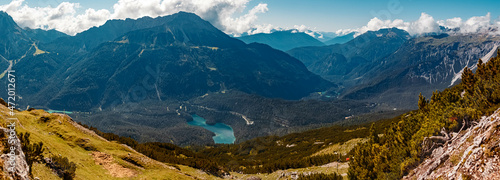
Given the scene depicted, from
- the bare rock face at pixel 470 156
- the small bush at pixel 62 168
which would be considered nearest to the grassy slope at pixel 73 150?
the small bush at pixel 62 168

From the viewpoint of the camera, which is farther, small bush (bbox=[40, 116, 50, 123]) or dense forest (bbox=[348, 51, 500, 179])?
small bush (bbox=[40, 116, 50, 123])

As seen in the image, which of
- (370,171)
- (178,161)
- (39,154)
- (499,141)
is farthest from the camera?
(178,161)

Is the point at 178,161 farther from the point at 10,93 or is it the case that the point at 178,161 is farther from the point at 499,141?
the point at 499,141

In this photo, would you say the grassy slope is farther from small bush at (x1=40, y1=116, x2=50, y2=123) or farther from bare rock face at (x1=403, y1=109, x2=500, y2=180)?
bare rock face at (x1=403, y1=109, x2=500, y2=180)

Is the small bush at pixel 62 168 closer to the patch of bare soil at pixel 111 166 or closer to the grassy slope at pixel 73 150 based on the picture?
the grassy slope at pixel 73 150

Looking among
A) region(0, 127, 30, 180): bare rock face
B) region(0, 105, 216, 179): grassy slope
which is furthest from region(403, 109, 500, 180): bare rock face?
region(0, 127, 30, 180): bare rock face

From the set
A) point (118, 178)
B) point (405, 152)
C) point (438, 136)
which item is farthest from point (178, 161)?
point (438, 136)

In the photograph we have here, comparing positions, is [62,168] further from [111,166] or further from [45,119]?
[45,119]

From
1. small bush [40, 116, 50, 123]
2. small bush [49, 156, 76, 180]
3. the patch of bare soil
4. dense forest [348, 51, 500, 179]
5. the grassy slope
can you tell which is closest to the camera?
small bush [49, 156, 76, 180]
